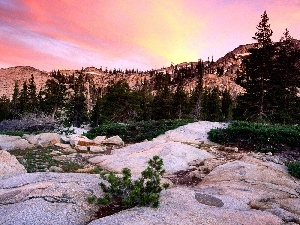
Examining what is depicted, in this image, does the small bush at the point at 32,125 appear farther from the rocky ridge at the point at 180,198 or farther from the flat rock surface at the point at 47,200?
the flat rock surface at the point at 47,200

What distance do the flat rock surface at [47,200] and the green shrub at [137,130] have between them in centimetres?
1238

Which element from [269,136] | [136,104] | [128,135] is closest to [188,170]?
[269,136]

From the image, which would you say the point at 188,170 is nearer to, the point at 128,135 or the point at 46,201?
the point at 46,201

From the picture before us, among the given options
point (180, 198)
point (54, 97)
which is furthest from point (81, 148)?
point (54, 97)

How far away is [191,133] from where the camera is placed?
2003 centimetres

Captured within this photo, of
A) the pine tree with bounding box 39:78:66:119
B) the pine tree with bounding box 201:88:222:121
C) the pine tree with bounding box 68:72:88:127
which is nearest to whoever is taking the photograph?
the pine tree with bounding box 68:72:88:127

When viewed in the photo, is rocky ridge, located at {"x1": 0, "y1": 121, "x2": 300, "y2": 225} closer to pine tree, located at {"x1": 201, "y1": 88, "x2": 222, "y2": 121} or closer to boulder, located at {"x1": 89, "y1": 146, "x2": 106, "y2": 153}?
boulder, located at {"x1": 89, "y1": 146, "x2": 106, "y2": 153}

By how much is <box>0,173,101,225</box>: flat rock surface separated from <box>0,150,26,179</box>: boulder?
43.1 inches

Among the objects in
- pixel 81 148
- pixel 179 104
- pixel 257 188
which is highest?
pixel 179 104

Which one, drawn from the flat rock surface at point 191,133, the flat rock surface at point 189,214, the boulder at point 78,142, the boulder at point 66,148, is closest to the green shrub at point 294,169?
the flat rock surface at point 189,214

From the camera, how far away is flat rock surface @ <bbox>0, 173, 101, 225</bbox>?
18.5 ft

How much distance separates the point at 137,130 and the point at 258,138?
27.1 feet

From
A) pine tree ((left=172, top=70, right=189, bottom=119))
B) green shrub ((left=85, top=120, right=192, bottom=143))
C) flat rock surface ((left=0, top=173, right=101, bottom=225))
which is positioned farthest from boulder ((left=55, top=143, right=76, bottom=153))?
pine tree ((left=172, top=70, right=189, bottom=119))

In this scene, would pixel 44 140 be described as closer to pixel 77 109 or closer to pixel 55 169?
pixel 55 169
